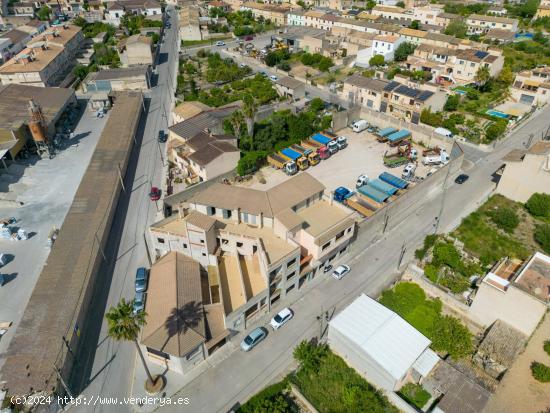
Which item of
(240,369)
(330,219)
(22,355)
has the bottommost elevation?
(240,369)

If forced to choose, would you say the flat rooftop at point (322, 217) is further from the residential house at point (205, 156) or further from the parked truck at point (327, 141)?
the parked truck at point (327, 141)

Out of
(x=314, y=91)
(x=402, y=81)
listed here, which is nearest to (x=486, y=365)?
(x=402, y=81)

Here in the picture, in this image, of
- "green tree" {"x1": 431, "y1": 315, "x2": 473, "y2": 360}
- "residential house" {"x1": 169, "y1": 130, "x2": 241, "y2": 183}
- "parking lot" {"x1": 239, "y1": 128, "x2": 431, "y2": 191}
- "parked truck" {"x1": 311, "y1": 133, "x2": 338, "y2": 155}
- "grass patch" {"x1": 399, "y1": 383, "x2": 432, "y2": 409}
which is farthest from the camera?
"parked truck" {"x1": 311, "y1": 133, "x2": 338, "y2": 155}

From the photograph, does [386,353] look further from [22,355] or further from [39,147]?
[39,147]

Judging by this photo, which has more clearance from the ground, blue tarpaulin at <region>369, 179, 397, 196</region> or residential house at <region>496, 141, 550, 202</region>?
residential house at <region>496, 141, 550, 202</region>

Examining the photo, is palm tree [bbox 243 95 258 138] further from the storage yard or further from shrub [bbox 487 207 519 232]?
shrub [bbox 487 207 519 232]

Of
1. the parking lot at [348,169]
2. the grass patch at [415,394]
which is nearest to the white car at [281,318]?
the grass patch at [415,394]

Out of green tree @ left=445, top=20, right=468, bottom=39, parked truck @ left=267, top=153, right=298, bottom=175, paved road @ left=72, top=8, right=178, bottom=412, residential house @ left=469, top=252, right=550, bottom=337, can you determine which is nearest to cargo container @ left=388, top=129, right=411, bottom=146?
parked truck @ left=267, top=153, right=298, bottom=175
